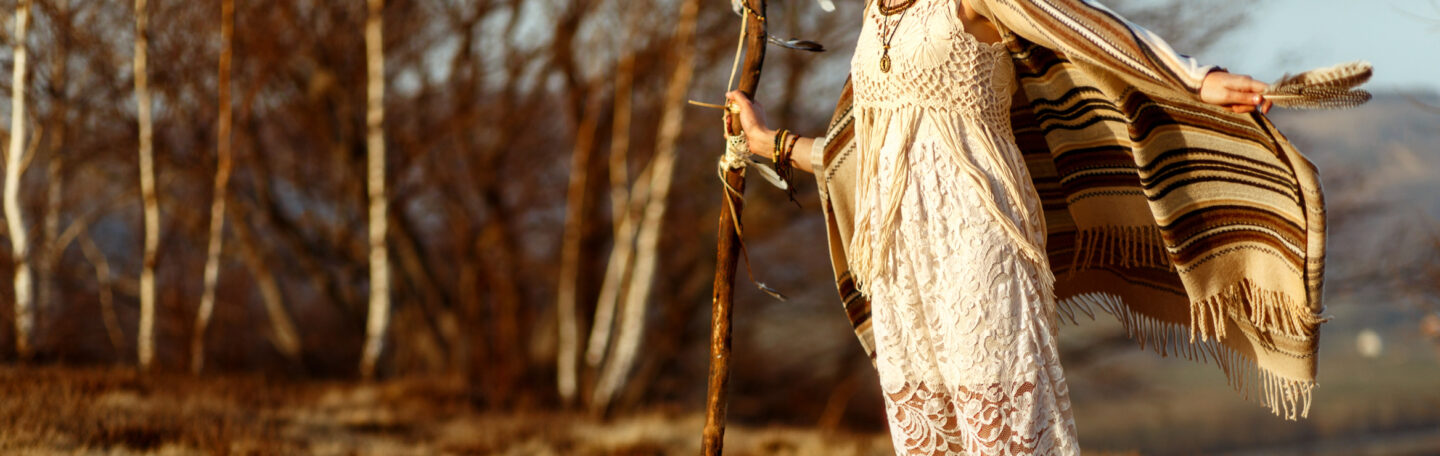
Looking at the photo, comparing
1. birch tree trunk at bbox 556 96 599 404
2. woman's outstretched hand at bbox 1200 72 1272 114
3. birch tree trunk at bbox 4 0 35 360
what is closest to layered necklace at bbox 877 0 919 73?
woman's outstretched hand at bbox 1200 72 1272 114

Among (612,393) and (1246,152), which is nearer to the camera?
(1246,152)

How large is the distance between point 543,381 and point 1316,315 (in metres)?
7.43

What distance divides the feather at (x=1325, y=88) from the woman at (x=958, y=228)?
0.17 m

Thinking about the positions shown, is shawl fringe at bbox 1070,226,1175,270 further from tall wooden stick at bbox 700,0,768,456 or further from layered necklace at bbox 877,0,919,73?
tall wooden stick at bbox 700,0,768,456

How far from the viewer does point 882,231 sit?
7.07 ft

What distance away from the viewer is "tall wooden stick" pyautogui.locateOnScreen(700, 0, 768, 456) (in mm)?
2557

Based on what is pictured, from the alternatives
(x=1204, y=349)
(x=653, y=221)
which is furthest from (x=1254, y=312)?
(x=653, y=221)

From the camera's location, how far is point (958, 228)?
6.73 feet

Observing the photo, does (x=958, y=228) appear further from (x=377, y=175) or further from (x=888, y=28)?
(x=377, y=175)

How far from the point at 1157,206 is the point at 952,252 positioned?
0.58m

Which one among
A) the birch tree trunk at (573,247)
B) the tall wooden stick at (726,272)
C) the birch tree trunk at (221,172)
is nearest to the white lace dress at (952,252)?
the tall wooden stick at (726,272)

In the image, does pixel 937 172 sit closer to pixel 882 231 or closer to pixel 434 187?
pixel 882 231

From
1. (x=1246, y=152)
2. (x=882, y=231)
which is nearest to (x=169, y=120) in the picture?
(x=882, y=231)

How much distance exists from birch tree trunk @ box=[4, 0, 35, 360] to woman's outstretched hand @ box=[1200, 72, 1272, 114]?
6.09 meters
